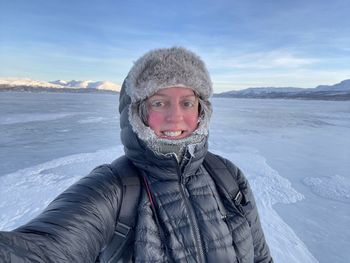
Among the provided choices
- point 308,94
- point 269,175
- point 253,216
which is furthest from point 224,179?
point 308,94

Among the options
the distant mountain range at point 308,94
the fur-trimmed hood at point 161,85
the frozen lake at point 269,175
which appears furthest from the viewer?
the distant mountain range at point 308,94

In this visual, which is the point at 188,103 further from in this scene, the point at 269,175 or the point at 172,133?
the point at 269,175

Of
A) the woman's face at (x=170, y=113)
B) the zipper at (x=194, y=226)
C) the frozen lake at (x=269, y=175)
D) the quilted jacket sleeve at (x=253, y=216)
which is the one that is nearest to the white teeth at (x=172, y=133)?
the woman's face at (x=170, y=113)

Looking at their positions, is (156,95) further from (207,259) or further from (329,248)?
(329,248)

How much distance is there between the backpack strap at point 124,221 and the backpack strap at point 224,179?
448mm

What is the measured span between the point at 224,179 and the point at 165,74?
2.14 ft

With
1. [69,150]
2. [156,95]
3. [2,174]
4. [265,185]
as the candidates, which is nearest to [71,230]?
[156,95]

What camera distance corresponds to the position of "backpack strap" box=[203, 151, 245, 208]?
1431mm

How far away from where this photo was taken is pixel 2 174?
5.04 metres

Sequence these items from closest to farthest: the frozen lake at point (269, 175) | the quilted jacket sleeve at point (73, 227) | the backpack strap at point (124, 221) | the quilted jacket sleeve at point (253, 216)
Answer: the quilted jacket sleeve at point (73, 227)
the backpack strap at point (124, 221)
the quilted jacket sleeve at point (253, 216)
the frozen lake at point (269, 175)

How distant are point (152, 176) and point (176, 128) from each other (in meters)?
0.27

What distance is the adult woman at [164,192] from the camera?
1.06 metres

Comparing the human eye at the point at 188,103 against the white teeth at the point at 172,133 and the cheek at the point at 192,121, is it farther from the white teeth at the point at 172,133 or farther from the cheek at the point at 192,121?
the white teeth at the point at 172,133

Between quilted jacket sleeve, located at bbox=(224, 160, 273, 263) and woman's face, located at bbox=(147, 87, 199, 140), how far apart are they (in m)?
0.40
